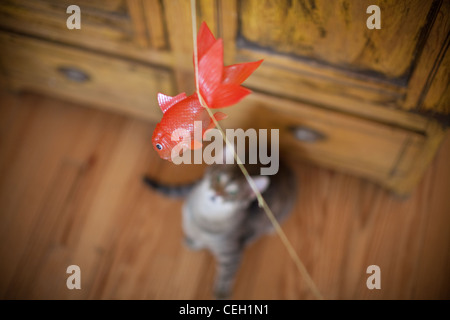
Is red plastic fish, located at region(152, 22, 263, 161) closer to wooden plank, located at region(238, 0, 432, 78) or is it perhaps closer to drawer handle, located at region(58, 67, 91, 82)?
wooden plank, located at region(238, 0, 432, 78)

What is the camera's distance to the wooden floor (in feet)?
3.55

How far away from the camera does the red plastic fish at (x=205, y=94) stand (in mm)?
481

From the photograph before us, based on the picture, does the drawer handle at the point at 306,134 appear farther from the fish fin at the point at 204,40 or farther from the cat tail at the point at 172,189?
the fish fin at the point at 204,40

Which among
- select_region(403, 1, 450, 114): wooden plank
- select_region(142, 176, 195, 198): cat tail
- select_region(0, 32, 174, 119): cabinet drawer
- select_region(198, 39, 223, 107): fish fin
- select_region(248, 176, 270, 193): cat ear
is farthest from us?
select_region(142, 176, 195, 198): cat tail

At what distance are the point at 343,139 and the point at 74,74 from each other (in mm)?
682

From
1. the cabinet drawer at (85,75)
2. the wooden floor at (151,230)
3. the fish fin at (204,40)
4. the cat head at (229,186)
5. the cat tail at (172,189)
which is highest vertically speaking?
the fish fin at (204,40)

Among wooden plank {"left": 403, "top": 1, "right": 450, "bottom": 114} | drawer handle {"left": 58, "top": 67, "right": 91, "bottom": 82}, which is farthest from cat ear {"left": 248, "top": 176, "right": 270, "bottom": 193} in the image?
drawer handle {"left": 58, "top": 67, "right": 91, "bottom": 82}

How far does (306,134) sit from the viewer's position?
961 millimetres

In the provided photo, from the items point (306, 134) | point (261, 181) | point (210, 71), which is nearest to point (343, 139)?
point (306, 134)

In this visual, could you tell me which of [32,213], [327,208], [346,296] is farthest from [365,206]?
[32,213]

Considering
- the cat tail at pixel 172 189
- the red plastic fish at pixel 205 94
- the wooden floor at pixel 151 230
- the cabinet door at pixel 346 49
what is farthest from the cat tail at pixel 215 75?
the wooden floor at pixel 151 230

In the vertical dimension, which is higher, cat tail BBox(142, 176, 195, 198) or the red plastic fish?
the red plastic fish
